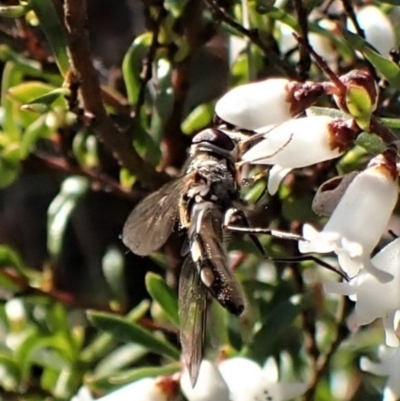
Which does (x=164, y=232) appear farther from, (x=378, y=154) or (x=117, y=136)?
(x=378, y=154)

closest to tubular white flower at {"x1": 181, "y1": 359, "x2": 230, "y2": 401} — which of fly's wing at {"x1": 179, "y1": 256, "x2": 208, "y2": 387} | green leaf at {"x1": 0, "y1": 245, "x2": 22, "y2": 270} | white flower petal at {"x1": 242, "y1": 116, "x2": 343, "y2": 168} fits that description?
fly's wing at {"x1": 179, "y1": 256, "x2": 208, "y2": 387}

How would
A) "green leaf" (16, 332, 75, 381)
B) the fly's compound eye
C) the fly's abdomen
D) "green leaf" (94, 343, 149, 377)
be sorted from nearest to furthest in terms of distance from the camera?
the fly's abdomen
the fly's compound eye
"green leaf" (16, 332, 75, 381)
"green leaf" (94, 343, 149, 377)

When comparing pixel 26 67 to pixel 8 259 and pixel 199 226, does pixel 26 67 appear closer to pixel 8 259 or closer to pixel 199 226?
pixel 8 259

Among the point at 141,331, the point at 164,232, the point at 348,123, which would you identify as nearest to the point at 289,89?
the point at 348,123

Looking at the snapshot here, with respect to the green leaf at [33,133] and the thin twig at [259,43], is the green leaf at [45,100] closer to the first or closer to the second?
the thin twig at [259,43]

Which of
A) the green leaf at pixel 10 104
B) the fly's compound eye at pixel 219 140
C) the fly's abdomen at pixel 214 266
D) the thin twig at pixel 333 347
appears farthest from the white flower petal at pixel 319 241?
the green leaf at pixel 10 104

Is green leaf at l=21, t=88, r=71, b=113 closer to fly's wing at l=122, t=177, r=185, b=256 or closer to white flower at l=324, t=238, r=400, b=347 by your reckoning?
fly's wing at l=122, t=177, r=185, b=256
